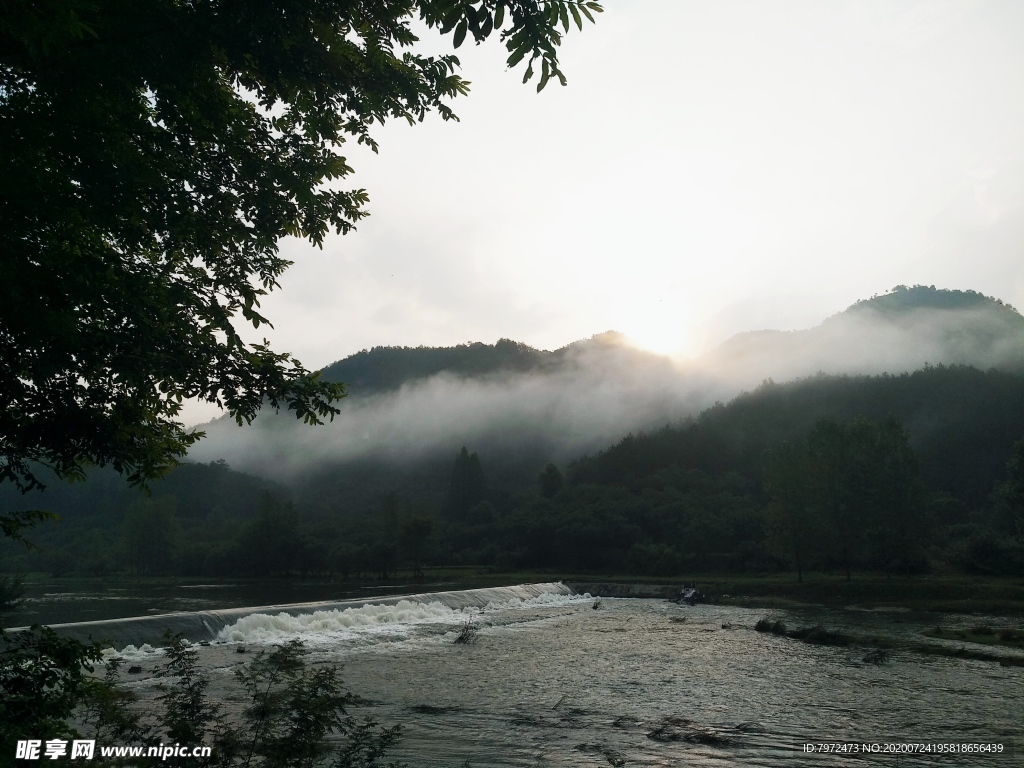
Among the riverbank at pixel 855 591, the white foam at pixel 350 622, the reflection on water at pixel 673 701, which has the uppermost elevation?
the reflection on water at pixel 673 701

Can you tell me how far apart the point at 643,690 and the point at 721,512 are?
250 feet

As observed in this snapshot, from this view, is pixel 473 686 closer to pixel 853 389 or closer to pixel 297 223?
pixel 297 223

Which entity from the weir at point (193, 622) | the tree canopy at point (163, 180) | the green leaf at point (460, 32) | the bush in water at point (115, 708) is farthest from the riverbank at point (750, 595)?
the green leaf at point (460, 32)

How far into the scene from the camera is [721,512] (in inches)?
3654

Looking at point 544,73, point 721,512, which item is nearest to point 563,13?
point 544,73

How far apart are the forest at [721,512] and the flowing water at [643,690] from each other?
2374 cm

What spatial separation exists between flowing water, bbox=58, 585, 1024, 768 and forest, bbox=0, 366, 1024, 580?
23.7 meters

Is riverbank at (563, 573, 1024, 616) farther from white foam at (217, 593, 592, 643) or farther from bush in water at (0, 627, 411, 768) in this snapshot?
bush in water at (0, 627, 411, 768)

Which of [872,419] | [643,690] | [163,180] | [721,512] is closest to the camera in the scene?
[163,180]

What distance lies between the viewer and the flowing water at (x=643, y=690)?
49.6 ft

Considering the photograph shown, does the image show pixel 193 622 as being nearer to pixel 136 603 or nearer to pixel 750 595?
pixel 136 603

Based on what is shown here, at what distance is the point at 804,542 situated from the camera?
63688 millimetres

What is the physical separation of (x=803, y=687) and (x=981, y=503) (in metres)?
105

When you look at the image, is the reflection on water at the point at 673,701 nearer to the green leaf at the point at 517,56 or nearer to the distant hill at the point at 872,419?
the green leaf at the point at 517,56
